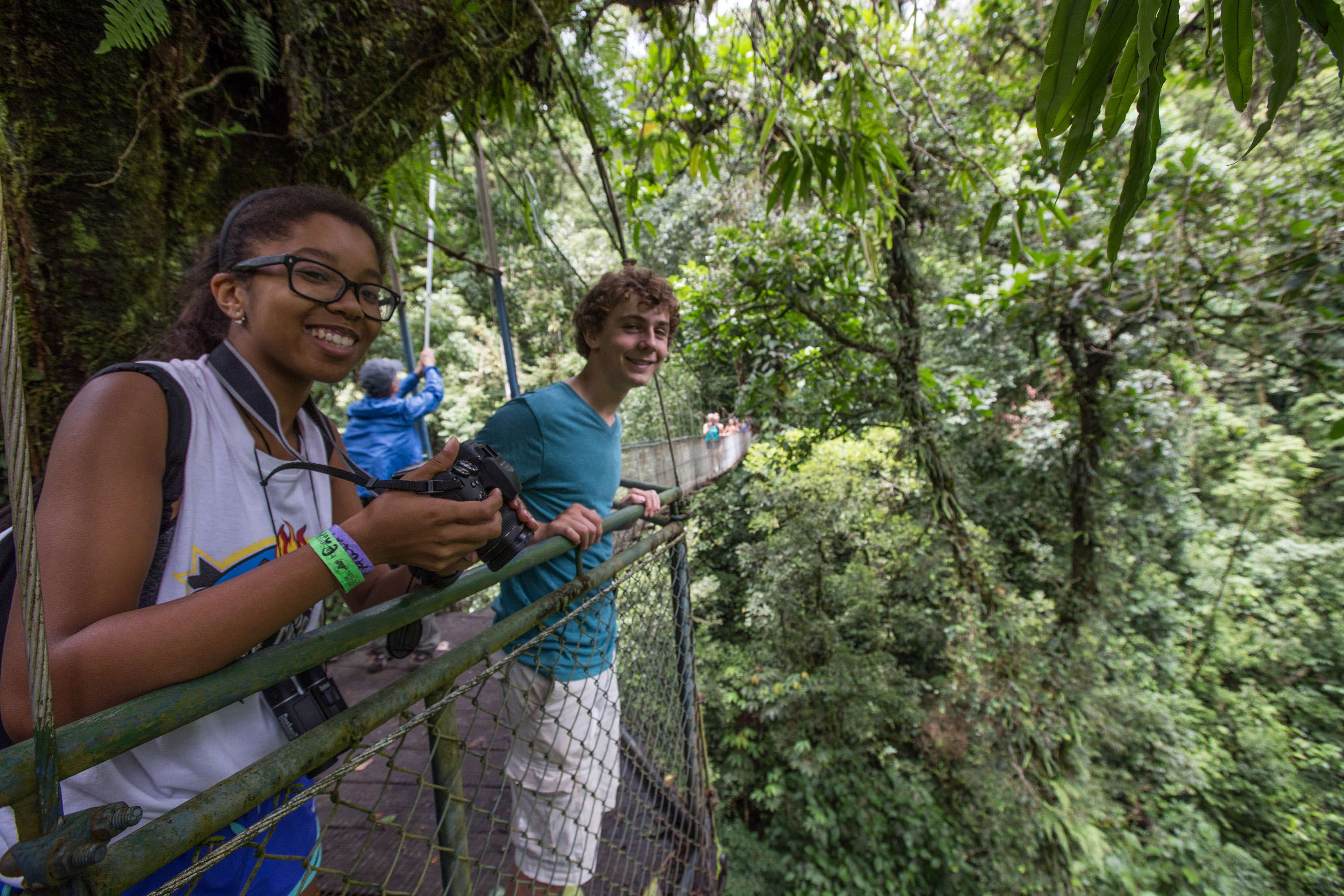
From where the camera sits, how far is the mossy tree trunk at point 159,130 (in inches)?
32.5

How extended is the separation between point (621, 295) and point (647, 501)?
24.0 inches

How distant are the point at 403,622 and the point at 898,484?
6.39 meters

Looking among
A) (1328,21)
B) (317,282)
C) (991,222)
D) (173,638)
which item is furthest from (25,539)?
(991,222)

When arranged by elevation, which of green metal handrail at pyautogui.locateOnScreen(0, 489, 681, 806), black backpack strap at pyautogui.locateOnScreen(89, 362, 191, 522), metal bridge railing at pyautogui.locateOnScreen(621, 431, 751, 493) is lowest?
metal bridge railing at pyautogui.locateOnScreen(621, 431, 751, 493)

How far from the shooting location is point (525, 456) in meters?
1.38

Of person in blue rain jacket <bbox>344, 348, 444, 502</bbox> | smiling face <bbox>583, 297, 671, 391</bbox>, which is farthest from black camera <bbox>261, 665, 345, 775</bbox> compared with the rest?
person in blue rain jacket <bbox>344, 348, 444, 502</bbox>

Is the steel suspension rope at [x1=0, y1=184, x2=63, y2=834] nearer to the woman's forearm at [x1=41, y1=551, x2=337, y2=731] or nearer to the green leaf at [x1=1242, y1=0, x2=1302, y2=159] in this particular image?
the woman's forearm at [x1=41, y1=551, x2=337, y2=731]

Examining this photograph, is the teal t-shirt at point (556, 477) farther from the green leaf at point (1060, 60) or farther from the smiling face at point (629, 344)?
the green leaf at point (1060, 60)

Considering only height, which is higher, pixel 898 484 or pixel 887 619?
pixel 898 484

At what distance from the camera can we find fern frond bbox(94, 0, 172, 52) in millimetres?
772

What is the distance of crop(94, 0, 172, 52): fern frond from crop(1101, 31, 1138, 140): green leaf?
130 centimetres

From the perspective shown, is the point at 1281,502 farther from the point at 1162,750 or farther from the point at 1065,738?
the point at 1065,738

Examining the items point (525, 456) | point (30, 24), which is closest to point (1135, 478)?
point (525, 456)

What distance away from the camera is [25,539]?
0.35 meters
